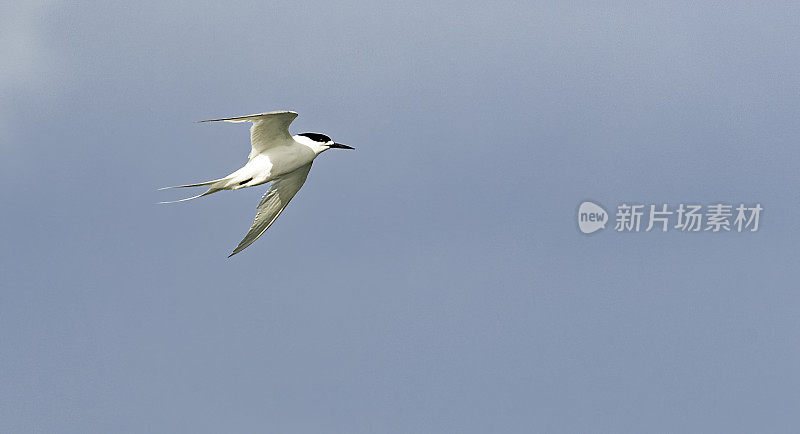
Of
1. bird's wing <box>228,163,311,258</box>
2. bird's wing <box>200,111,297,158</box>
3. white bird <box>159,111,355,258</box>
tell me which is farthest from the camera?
bird's wing <box>228,163,311,258</box>

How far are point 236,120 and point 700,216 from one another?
16.5 metres

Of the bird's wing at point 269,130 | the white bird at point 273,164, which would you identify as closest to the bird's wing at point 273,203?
the white bird at point 273,164

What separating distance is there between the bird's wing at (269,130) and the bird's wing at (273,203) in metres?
2.07

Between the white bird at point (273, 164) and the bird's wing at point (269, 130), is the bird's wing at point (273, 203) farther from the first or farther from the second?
the bird's wing at point (269, 130)

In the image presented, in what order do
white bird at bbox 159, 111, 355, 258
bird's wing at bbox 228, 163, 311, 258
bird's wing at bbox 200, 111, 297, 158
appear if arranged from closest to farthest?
bird's wing at bbox 200, 111, 297, 158 → white bird at bbox 159, 111, 355, 258 → bird's wing at bbox 228, 163, 311, 258

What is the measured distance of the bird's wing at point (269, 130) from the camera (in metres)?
22.7

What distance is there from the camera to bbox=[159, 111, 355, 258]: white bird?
23.3m

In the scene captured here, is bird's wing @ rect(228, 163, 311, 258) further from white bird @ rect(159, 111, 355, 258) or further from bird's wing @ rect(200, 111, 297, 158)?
bird's wing @ rect(200, 111, 297, 158)

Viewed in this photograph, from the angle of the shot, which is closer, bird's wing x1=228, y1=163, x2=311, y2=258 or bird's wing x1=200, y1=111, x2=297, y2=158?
bird's wing x1=200, y1=111, x2=297, y2=158

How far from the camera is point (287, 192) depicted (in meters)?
26.3

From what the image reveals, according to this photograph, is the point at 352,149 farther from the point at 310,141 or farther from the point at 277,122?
the point at 277,122

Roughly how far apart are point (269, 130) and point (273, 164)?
0.89 meters

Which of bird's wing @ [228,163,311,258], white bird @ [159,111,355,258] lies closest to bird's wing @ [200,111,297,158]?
white bird @ [159,111,355,258]

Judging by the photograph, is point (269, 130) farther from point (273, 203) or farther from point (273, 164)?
point (273, 203)
